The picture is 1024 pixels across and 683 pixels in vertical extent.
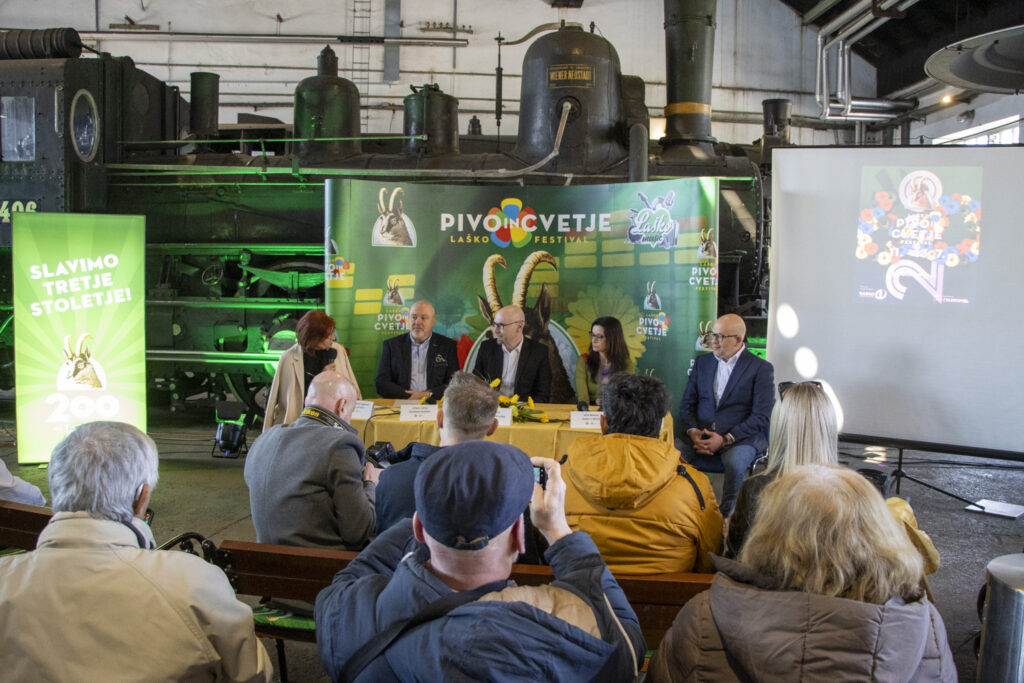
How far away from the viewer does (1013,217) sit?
439cm

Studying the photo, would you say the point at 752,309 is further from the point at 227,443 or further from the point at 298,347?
the point at 227,443

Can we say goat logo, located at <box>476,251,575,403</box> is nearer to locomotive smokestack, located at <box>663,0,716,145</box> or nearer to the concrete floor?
the concrete floor

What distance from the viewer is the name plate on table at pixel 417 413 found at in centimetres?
430

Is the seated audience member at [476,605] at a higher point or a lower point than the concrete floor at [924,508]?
higher

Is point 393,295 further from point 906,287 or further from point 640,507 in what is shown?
point 640,507

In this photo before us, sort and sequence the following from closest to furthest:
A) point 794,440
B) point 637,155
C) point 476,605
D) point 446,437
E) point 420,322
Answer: point 476,605 < point 446,437 < point 794,440 < point 420,322 < point 637,155

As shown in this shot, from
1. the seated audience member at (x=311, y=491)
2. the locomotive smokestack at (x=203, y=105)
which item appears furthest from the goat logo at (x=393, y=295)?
the locomotive smokestack at (x=203, y=105)

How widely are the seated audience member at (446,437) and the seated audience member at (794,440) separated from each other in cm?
81

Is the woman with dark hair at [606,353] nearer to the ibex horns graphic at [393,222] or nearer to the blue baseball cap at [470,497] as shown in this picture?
the ibex horns graphic at [393,222]

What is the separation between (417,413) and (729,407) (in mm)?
1759

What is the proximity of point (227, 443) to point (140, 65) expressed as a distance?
Result: 36.1 ft

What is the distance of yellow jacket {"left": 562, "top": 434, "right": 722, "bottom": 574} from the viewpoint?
2.17 meters

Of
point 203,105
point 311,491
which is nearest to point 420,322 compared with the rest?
point 311,491

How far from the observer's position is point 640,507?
7.18ft
